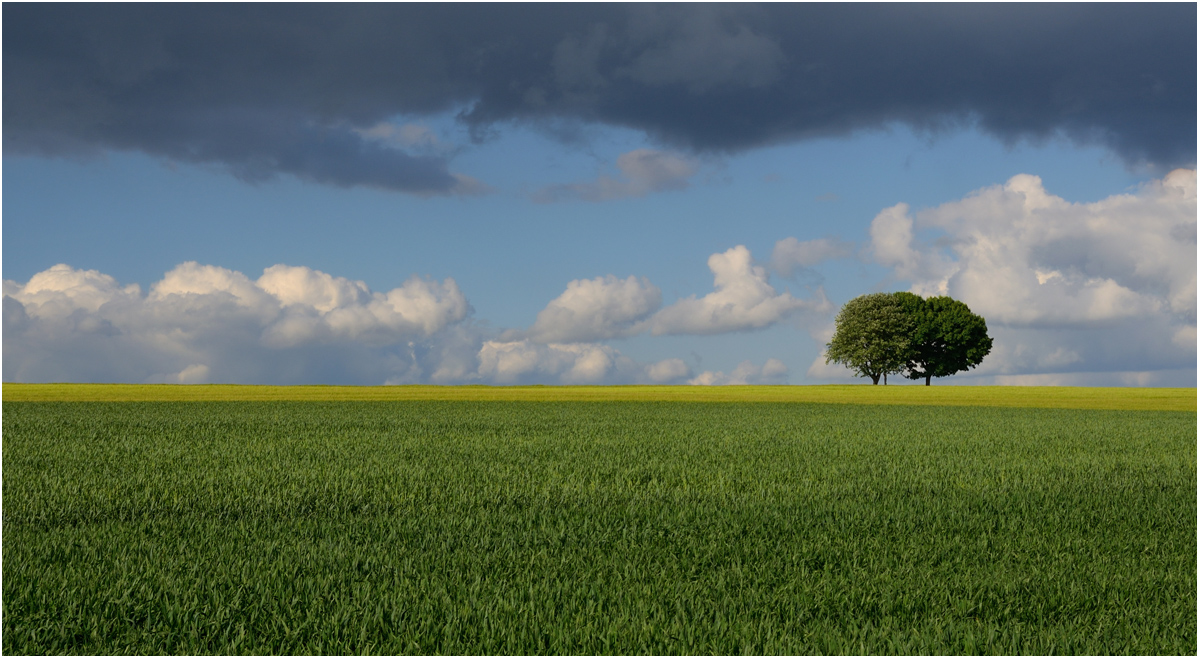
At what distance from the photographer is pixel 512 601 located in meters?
5.68

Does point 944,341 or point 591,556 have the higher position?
point 944,341

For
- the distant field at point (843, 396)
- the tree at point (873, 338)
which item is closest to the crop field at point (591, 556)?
the distant field at point (843, 396)

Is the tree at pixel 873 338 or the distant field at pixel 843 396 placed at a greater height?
the tree at pixel 873 338

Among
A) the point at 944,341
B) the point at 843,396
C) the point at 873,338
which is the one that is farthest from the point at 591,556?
the point at 944,341

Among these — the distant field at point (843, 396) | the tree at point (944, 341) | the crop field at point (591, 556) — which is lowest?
the crop field at point (591, 556)

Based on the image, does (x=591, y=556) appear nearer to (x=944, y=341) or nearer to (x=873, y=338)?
(x=873, y=338)

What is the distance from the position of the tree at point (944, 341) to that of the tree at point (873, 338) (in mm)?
2357

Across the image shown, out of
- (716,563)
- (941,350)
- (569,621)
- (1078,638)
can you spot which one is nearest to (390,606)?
(569,621)

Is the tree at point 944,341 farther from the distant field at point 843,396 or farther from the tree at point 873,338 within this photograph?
the distant field at point 843,396

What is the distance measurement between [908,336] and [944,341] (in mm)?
5079

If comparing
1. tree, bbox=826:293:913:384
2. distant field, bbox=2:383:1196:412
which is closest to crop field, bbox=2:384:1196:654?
distant field, bbox=2:383:1196:412

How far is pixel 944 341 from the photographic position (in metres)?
85.9

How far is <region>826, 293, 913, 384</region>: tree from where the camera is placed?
8169 centimetres

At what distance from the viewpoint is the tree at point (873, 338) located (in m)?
81.7
